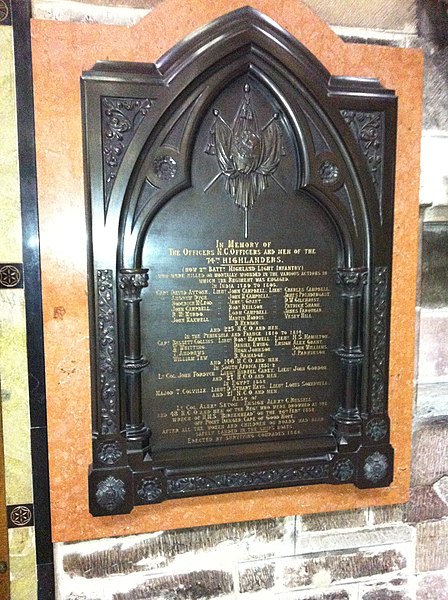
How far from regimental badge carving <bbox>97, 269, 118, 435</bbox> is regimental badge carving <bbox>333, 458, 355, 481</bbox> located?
85cm

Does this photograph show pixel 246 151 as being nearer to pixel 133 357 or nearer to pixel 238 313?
pixel 238 313

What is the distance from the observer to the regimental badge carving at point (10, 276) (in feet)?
5.41

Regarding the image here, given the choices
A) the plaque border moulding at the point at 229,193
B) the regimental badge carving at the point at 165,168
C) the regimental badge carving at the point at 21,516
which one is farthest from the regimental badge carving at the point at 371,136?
the regimental badge carving at the point at 21,516

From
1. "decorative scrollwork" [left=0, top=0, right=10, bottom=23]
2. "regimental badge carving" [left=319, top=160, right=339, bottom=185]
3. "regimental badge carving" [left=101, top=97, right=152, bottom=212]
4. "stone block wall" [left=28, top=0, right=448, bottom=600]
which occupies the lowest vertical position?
"stone block wall" [left=28, top=0, right=448, bottom=600]

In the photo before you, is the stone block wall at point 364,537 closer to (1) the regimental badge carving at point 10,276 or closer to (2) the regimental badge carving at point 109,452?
(2) the regimental badge carving at point 109,452

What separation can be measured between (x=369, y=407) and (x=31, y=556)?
4.45ft

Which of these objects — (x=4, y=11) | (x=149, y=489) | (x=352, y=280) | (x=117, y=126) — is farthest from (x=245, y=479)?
(x=4, y=11)

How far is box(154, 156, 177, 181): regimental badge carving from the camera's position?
1676mm

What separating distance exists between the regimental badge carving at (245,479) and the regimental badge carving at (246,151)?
994 millimetres

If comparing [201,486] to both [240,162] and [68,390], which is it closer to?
[68,390]

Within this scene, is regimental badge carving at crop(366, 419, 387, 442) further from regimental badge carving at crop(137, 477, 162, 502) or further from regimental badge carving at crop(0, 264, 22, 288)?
regimental badge carving at crop(0, 264, 22, 288)

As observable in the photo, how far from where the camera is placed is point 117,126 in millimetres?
1631

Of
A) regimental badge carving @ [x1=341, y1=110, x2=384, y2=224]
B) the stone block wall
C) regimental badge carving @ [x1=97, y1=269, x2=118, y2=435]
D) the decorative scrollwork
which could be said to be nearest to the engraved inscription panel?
regimental badge carving @ [x1=97, y1=269, x2=118, y2=435]

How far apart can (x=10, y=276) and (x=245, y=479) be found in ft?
3.67
